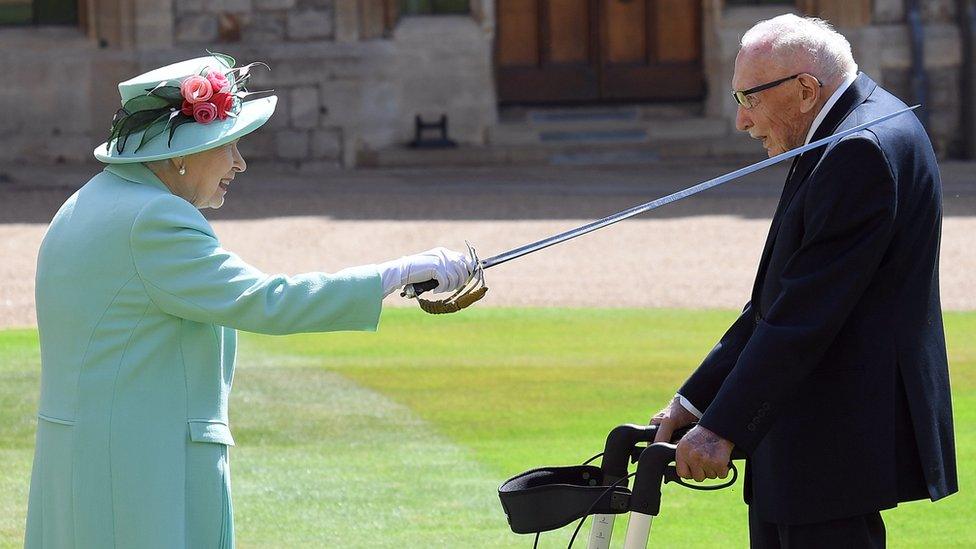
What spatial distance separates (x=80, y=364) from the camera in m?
3.00

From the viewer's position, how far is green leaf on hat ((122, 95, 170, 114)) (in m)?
3.07

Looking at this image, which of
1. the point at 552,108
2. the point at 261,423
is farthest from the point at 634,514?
the point at 552,108

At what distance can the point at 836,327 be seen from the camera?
2988 millimetres

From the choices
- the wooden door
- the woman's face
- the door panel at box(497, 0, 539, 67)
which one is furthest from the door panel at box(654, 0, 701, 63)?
the woman's face

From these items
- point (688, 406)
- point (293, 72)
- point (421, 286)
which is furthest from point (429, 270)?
point (293, 72)

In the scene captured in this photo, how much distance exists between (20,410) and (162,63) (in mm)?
9997

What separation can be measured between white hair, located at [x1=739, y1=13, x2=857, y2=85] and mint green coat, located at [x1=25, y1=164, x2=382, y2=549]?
0.96 m

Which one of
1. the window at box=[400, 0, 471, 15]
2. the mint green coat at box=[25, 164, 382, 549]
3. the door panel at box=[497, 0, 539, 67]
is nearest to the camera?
the mint green coat at box=[25, 164, 382, 549]

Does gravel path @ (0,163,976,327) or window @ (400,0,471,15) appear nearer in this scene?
gravel path @ (0,163,976,327)

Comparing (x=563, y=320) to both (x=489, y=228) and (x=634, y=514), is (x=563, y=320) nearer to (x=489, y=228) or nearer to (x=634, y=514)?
(x=489, y=228)

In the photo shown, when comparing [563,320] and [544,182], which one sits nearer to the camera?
[563,320]

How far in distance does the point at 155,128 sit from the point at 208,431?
607 mm

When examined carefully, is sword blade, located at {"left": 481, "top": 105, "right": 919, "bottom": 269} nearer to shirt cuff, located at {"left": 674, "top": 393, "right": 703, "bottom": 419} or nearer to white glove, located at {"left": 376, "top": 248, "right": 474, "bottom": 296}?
white glove, located at {"left": 376, "top": 248, "right": 474, "bottom": 296}

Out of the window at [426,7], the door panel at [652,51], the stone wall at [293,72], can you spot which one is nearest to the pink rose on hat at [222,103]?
the stone wall at [293,72]
